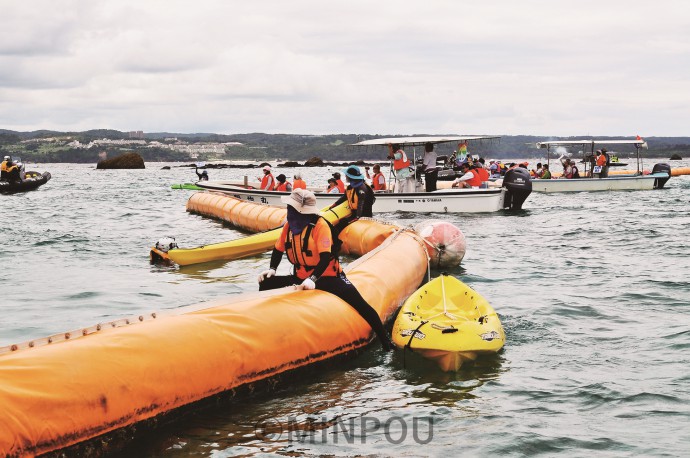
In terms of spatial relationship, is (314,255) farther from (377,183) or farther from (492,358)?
(377,183)

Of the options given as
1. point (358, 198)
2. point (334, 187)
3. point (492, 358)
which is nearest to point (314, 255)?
point (492, 358)

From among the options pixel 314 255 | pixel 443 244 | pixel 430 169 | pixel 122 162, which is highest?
pixel 122 162

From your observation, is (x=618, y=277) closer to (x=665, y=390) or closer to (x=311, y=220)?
(x=665, y=390)

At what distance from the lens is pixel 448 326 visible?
8195 millimetres

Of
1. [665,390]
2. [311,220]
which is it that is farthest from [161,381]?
[665,390]

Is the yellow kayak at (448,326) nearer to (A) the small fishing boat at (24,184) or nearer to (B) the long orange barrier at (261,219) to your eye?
(B) the long orange barrier at (261,219)

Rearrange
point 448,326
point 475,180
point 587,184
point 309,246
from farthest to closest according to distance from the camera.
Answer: point 587,184 < point 475,180 < point 309,246 < point 448,326

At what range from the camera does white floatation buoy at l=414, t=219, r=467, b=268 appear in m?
14.7

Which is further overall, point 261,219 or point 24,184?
point 24,184

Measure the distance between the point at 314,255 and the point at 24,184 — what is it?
36.8 meters

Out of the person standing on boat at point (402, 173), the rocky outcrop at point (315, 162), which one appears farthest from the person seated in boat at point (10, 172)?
the rocky outcrop at point (315, 162)

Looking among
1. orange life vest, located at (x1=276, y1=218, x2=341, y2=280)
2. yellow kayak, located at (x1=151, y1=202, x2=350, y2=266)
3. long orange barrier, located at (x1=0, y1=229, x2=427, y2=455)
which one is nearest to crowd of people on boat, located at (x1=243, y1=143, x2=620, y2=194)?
yellow kayak, located at (x1=151, y1=202, x2=350, y2=266)

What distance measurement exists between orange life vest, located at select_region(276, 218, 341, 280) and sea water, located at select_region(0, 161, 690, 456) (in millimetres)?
1137

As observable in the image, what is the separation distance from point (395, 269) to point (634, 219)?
51.3 ft
